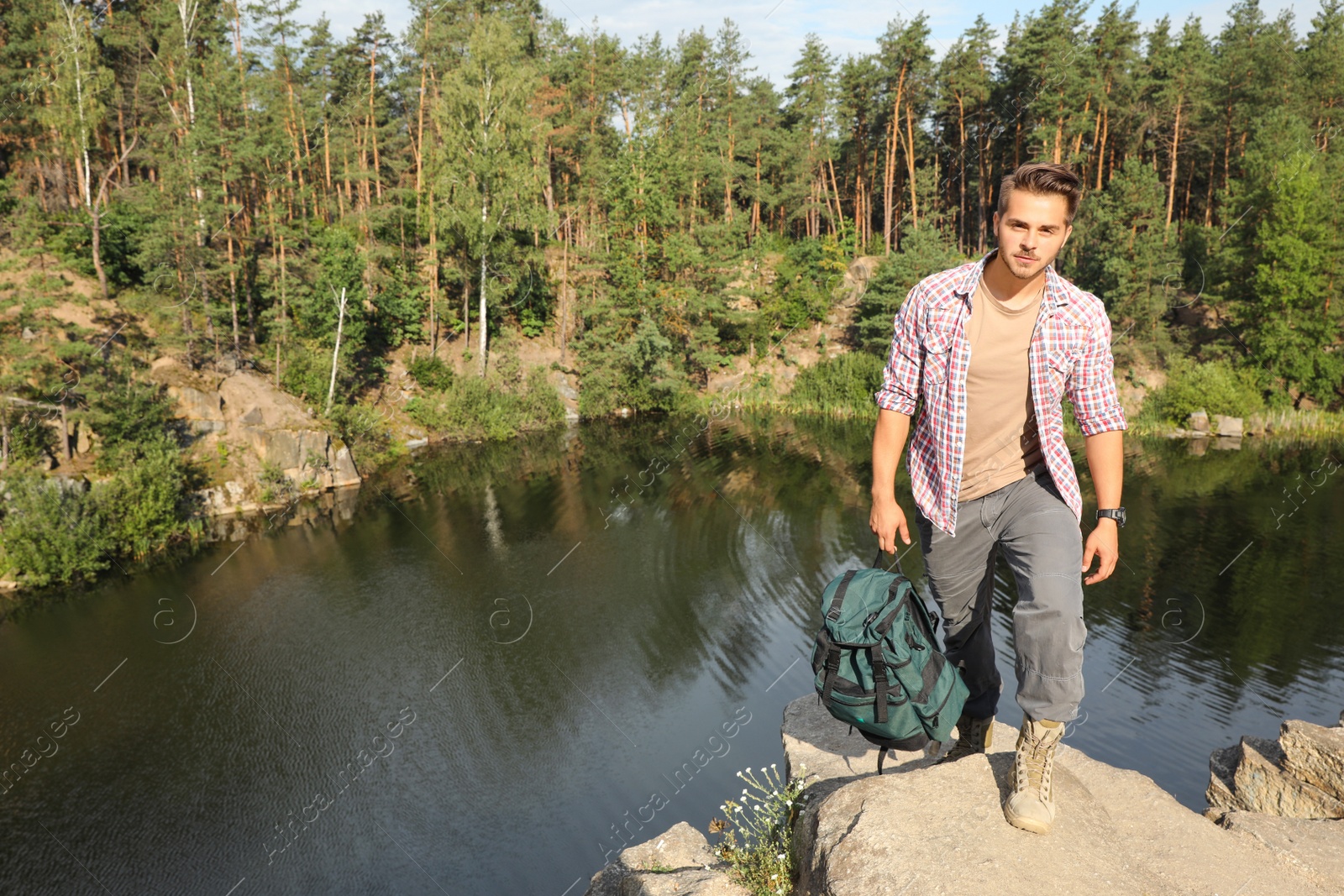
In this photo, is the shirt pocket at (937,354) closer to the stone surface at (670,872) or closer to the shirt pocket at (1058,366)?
the shirt pocket at (1058,366)

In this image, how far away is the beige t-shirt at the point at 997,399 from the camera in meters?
3.70

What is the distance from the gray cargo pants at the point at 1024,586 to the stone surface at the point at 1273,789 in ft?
13.5

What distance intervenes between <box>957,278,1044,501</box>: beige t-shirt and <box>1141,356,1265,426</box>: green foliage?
33965 millimetres

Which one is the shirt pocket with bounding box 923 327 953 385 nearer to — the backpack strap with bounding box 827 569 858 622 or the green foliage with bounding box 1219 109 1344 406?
the backpack strap with bounding box 827 569 858 622

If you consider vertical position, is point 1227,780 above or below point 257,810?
above

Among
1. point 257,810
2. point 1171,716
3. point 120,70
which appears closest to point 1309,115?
point 1171,716

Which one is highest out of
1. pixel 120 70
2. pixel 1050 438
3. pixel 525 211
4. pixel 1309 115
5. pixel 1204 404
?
pixel 120 70

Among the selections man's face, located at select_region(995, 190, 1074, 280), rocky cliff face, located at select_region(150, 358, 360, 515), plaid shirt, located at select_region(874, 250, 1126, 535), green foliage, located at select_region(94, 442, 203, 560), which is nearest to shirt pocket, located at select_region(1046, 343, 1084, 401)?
plaid shirt, located at select_region(874, 250, 1126, 535)

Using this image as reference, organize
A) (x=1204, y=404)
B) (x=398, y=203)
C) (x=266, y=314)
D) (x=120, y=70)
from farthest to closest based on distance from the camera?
(x=398, y=203), (x=120, y=70), (x=1204, y=404), (x=266, y=314)

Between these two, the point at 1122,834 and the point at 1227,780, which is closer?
the point at 1122,834

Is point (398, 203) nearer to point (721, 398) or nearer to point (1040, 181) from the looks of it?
point (721, 398)

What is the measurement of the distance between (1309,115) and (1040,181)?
4452cm

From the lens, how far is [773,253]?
48.4 meters

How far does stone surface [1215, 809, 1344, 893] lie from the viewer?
4.17 metres
